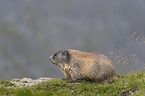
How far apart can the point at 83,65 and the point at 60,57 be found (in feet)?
3.80

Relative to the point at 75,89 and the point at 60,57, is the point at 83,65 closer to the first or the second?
the point at 60,57

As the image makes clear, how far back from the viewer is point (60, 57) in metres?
9.26

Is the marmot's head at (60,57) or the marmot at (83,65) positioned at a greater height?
the marmot's head at (60,57)

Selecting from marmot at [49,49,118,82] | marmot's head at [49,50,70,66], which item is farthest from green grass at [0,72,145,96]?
marmot's head at [49,50,70,66]

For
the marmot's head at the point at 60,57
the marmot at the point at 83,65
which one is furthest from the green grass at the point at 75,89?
the marmot's head at the point at 60,57

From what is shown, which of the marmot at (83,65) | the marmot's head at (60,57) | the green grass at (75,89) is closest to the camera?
the green grass at (75,89)

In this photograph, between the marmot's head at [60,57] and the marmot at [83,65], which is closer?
the marmot at [83,65]

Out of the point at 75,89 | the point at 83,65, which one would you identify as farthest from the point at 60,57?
the point at 75,89

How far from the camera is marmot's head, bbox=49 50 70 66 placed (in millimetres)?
9188

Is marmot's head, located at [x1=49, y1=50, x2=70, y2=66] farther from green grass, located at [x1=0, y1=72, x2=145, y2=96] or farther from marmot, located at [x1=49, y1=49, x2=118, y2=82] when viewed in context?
green grass, located at [x1=0, y1=72, x2=145, y2=96]

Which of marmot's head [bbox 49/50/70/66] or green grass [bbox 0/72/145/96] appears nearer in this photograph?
green grass [bbox 0/72/145/96]

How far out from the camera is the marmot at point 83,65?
29.2 feet

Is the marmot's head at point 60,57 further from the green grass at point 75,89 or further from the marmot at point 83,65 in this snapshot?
the green grass at point 75,89

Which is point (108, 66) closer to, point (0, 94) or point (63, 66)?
point (63, 66)
